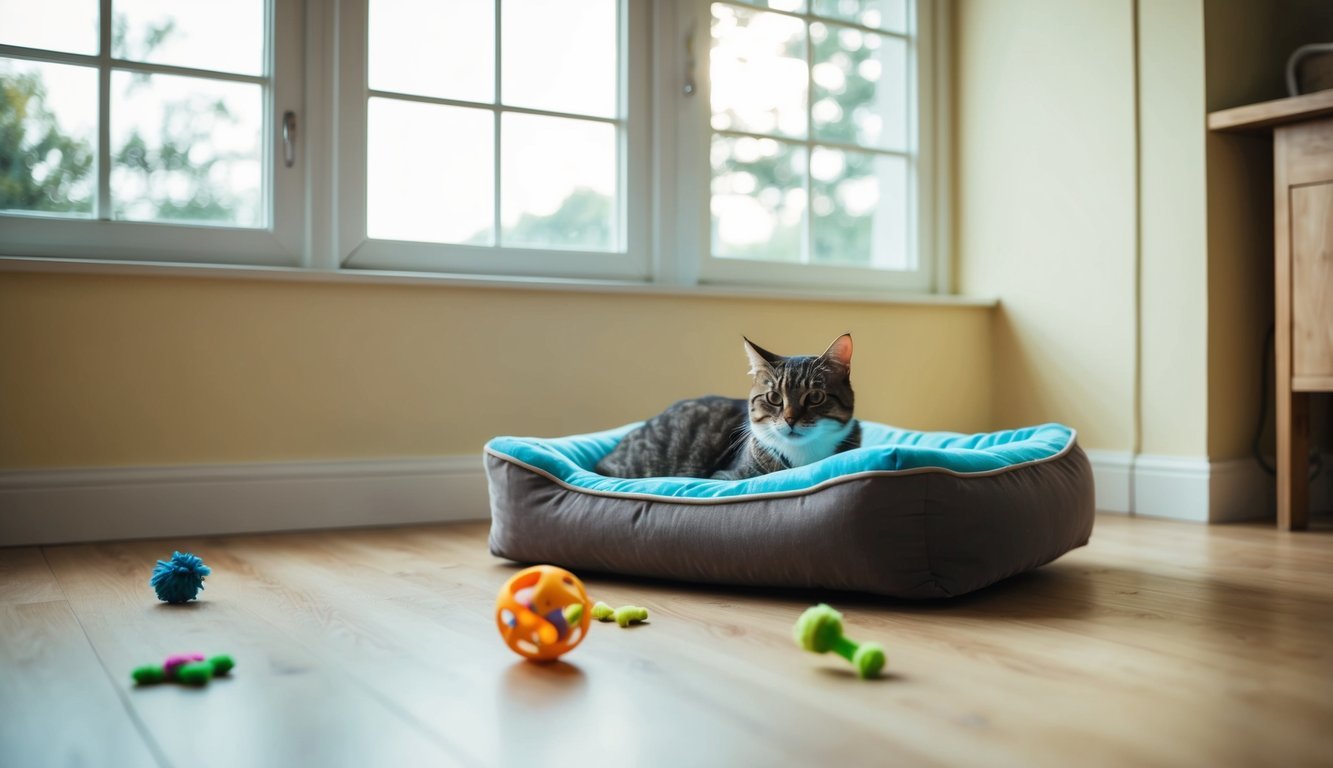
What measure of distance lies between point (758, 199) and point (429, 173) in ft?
3.59

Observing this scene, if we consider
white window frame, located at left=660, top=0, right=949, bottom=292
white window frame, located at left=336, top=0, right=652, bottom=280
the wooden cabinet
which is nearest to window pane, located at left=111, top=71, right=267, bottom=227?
white window frame, located at left=336, top=0, right=652, bottom=280

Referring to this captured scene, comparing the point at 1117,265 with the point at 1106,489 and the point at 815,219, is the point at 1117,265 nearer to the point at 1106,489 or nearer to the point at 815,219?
the point at 1106,489

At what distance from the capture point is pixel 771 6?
3.51 metres

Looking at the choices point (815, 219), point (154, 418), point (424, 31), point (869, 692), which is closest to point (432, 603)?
point (869, 692)

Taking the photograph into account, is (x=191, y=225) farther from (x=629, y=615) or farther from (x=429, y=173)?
(x=629, y=615)

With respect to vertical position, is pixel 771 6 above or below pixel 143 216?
above

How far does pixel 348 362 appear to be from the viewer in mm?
2844

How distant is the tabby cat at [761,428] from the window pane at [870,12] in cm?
175

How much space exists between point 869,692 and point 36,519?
6.93 feet

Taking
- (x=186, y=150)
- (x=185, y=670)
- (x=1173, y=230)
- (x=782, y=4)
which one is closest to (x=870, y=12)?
(x=782, y=4)

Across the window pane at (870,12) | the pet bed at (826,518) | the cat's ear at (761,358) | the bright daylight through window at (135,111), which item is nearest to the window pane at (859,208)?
the window pane at (870,12)

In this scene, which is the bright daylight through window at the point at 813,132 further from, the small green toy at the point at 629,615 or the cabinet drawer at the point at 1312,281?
the small green toy at the point at 629,615

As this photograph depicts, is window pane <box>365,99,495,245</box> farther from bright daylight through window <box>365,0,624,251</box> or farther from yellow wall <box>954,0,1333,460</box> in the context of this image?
yellow wall <box>954,0,1333,460</box>

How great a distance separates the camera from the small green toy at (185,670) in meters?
1.35
